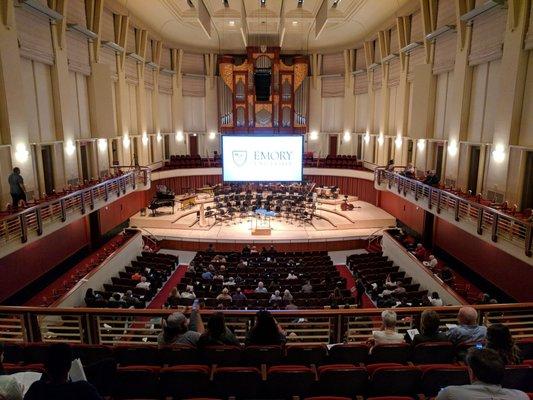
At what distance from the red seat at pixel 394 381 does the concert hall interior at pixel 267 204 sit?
20 mm

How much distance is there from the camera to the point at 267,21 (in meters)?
24.3

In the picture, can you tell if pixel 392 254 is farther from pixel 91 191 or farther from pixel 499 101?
pixel 91 191

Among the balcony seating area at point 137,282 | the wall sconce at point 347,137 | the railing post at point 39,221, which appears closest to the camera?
the railing post at point 39,221

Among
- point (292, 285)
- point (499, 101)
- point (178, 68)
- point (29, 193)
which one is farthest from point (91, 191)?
point (178, 68)

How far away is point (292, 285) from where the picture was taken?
1252cm

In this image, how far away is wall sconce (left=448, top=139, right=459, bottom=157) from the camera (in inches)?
583

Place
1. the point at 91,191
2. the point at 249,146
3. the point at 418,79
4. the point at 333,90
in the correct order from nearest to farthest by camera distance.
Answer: the point at 91,191, the point at 418,79, the point at 249,146, the point at 333,90

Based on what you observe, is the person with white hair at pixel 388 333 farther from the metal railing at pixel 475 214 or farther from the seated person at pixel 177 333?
the metal railing at pixel 475 214

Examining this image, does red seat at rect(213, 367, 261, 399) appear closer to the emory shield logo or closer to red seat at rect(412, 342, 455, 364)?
red seat at rect(412, 342, 455, 364)

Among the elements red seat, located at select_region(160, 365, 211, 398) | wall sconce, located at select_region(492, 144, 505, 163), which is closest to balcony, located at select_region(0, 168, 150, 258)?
red seat, located at select_region(160, 365, 211, 398)

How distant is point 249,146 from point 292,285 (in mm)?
11473

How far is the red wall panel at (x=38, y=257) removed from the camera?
36.3 ft

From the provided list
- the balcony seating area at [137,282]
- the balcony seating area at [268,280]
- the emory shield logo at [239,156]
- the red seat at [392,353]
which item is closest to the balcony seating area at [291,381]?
the red seat at [392,353]

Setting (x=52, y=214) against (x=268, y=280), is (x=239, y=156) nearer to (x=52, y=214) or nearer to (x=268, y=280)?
(x=268, y=280)
